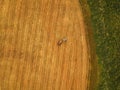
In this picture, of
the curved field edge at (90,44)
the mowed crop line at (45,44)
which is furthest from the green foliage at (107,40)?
the mowed crop line at (45,44)

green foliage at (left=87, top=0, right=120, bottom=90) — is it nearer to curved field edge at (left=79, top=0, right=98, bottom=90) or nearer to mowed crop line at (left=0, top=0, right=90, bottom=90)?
curved field edge at (left=79, top=0, right=98, bottom=90)

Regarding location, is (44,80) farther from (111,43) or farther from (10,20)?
(111,43)

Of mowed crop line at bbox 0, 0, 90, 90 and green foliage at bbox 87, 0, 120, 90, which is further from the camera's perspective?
green foliage at bbox 87, 0, 120, 90

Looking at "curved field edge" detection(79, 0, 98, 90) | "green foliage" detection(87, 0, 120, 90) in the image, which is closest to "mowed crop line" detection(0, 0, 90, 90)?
"curved field edge" detection(79, 0, 98, 90)

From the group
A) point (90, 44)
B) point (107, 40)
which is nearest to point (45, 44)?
point (90, 44)

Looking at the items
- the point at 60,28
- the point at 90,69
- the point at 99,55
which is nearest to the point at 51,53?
the point at 60,28

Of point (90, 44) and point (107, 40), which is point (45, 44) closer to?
point (90, 44)
